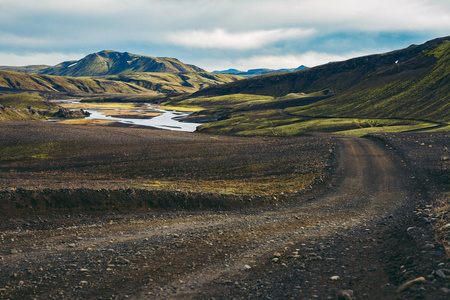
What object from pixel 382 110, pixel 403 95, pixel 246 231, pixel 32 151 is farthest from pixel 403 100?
pixel 32 151

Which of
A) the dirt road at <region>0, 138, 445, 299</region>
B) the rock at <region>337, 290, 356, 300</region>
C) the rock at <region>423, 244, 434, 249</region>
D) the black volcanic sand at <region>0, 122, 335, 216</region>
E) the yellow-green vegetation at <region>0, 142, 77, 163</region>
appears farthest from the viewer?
the yellow-green vegetation at <region>0, 142, 77, 163</region>

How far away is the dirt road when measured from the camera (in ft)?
36.2

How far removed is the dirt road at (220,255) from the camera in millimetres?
11023

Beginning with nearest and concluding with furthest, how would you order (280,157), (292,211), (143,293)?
(143,293)
(292,211)
(280,157)

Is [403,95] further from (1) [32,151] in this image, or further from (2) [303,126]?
(1) [32,151]

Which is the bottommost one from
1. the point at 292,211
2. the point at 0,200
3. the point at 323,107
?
the point at 292,211

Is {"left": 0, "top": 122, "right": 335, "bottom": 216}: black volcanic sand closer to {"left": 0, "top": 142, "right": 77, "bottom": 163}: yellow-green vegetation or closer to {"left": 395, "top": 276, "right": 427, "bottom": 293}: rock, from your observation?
{"left": 0, "top": 142, "right": 77, "bottom": 163}: yellow-green vegetation

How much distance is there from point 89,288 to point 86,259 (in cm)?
268

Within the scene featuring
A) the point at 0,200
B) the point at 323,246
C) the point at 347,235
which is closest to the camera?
the point at 323,246

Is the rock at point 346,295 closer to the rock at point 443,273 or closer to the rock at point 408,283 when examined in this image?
the rock at point 408,283

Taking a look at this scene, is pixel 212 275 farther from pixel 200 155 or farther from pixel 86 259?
pixel 200 155

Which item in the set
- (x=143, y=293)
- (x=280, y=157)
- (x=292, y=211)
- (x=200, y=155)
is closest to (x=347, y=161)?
(x=280, y=157)

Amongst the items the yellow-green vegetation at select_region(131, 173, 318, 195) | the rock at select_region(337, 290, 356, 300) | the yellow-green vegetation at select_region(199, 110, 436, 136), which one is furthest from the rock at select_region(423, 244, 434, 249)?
the yellow-green vegetation at select_region(199, 110, 436, 136)

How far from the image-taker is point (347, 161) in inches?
1535
